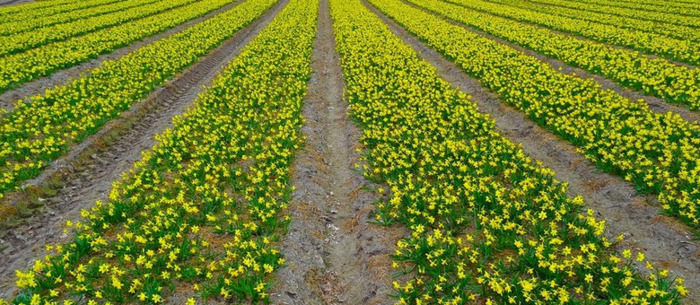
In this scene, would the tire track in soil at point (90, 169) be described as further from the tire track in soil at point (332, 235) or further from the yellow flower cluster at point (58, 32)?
the yellow flower cluster at point (58, 32)

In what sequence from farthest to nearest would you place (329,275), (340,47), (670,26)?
(670,26)
(340,47)
(329,275)

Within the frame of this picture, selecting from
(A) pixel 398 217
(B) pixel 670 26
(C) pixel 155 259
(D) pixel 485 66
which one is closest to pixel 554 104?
(D) pixel 485 66

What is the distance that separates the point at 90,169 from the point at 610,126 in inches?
597

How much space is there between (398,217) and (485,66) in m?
12.8

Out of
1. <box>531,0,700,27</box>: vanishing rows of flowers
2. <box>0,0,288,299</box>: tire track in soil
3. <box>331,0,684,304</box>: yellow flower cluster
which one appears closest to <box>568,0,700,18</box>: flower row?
<box>531,0,700,27</box>: vanishing rows of flowers

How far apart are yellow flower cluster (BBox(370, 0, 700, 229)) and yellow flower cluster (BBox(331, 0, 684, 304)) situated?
1691 millimetres

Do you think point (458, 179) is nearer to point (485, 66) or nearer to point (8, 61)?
point (485, 66)

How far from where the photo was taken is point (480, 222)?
715 centimetres

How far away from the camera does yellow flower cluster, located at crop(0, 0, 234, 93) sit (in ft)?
50.8

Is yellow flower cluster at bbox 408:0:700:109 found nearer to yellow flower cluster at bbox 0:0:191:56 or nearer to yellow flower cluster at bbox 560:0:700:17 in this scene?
yellow flower cluster at bbox 560:0:700:17

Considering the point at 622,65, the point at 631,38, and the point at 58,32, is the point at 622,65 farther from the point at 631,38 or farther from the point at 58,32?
the point at 58,32

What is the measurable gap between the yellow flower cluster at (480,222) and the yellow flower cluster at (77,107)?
28.8 feet

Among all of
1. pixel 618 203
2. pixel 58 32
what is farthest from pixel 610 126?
pixel 58 32

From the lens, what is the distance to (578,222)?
271 inches
